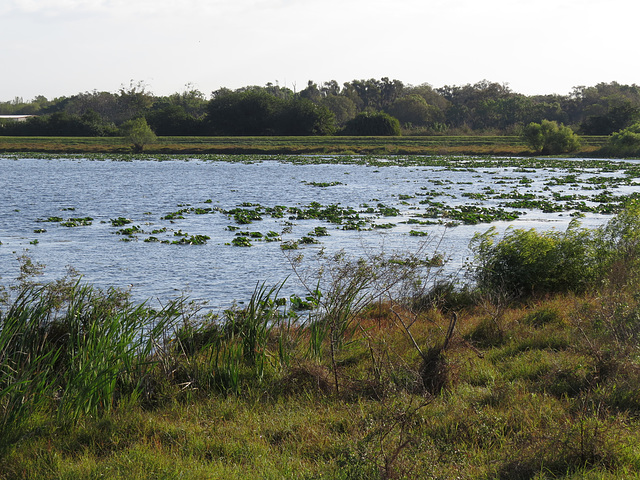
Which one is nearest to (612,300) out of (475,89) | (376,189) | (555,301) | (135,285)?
(555,301)

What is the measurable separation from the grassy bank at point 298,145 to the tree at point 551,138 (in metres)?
1.64

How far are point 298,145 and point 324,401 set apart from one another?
79.8 m

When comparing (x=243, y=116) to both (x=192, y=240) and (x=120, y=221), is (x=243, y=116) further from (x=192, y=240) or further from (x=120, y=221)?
(x=192, y=240)

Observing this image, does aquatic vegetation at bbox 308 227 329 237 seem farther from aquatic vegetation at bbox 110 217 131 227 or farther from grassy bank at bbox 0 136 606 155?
grassy bank at bbox 0 136 606 155

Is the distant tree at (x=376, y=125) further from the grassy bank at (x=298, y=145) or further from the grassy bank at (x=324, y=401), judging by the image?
the grassy bank at (x=324, y=401)

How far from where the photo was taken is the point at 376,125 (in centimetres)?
9881

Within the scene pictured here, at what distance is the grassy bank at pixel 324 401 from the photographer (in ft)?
17.6

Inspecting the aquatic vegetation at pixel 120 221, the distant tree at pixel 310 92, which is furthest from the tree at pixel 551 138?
the distant tree at pixel 310 92

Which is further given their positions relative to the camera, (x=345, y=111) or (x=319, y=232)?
(x=345, y=111)

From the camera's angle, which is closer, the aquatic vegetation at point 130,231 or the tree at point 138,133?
the aquatic vegetation at point 130,231

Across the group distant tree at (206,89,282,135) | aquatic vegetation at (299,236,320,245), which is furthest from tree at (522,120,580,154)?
aquatic vegetation at (299,236,320,245)

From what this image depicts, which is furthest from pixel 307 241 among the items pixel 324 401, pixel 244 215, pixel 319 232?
pixel 324 401

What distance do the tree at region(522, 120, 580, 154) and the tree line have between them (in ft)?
32.8

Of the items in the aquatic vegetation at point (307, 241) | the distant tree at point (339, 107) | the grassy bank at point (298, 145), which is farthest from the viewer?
the distant tree at point (339, 107)
